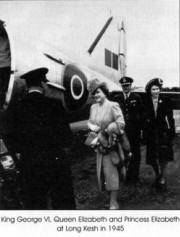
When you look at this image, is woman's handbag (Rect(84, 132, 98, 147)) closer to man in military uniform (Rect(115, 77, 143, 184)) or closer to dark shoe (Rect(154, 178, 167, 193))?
man in military uniform (Rect(115, 77, 143, 184))

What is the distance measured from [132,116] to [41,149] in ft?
4.16

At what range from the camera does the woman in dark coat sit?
3.17m

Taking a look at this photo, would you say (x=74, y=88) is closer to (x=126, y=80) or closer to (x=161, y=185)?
(x=126, y=80)

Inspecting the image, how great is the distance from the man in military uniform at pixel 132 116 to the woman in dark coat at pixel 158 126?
0.10m

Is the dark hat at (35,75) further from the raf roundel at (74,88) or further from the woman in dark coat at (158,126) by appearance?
the raf roundel at (74,88)

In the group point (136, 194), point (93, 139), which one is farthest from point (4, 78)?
point (136, 194)

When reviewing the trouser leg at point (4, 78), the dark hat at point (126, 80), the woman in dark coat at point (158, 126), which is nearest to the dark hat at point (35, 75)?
the trouser leg at point (4, 78)

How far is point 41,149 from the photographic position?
2.34 meters

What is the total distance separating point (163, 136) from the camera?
321 cm

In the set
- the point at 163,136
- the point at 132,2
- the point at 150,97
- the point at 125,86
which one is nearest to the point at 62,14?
the point at 132,2

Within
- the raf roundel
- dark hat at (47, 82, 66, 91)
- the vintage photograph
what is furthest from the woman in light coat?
the raf roundel

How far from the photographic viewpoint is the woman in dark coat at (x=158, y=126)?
10.4ft

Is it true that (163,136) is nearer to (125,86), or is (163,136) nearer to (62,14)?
(125,86)
